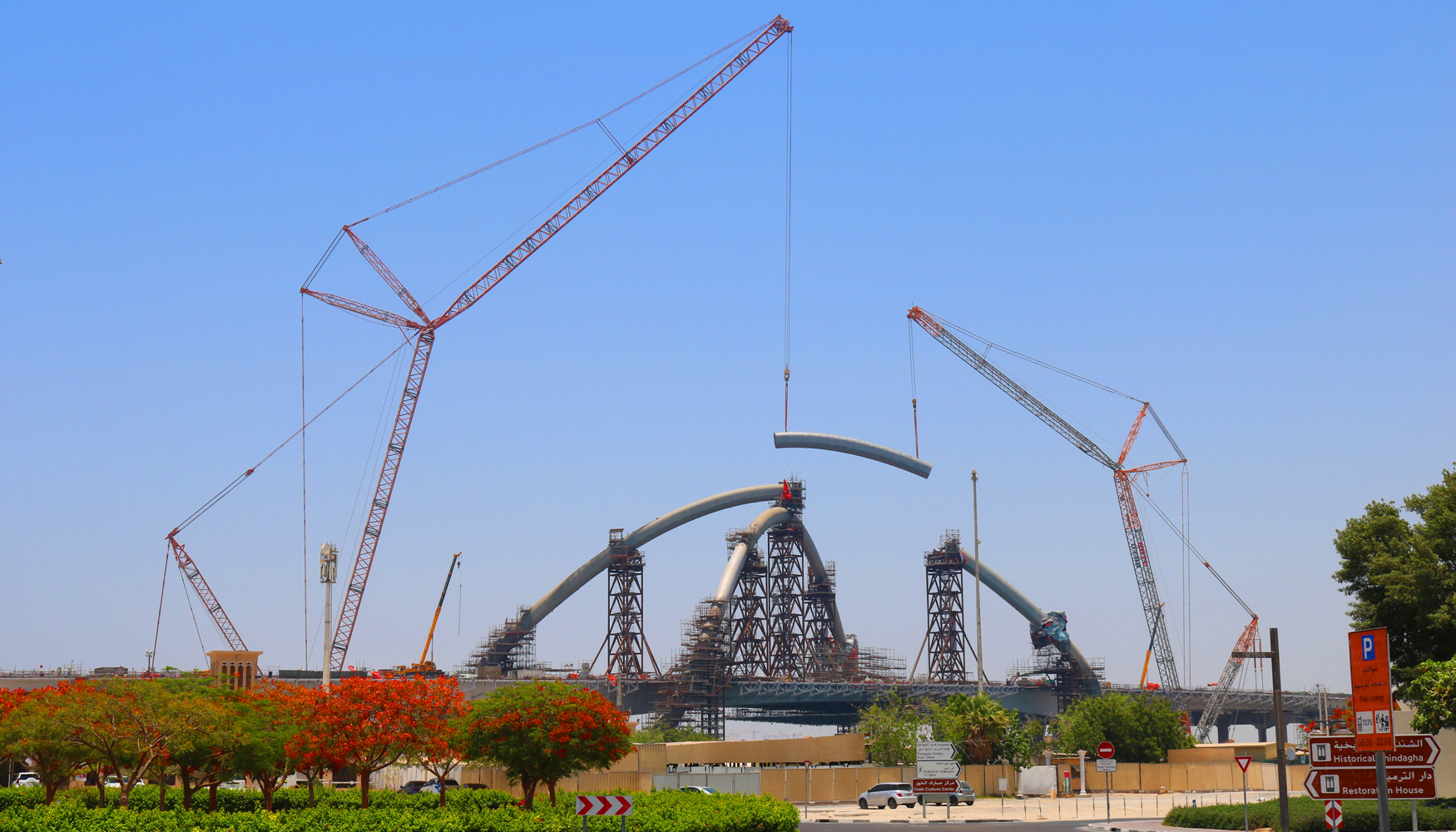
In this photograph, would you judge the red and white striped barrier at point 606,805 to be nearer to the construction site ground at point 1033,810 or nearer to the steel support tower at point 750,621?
the construction site ground at point 1033,810

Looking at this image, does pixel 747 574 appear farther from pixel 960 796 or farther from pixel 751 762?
pixel 960 796

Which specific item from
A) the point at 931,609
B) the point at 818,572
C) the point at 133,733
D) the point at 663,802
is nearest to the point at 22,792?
the point at 133,733

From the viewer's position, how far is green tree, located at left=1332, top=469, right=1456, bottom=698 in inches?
2160

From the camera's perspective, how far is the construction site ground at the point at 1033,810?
60688mm

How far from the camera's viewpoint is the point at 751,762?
95.8m

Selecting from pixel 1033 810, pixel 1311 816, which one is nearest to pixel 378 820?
pixel 1311 816

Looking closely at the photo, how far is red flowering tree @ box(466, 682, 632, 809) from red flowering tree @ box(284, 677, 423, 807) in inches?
141

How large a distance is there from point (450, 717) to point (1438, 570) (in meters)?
42.8

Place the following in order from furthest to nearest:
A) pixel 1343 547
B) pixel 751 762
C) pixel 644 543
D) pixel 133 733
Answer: pixel 644 543, pixel 751 762, pixel 1343 547, pixel 133 733

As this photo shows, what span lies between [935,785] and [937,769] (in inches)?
28.3

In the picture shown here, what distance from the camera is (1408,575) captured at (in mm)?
55188

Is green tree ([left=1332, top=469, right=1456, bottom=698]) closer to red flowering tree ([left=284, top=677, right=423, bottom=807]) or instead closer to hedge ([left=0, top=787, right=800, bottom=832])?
hedge ([left=0, top=787, right=800, bottom=832])

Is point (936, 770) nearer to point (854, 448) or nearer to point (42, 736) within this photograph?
point (42, 736)

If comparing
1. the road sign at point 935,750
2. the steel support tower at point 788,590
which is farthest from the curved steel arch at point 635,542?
the road sign at point 935,750
